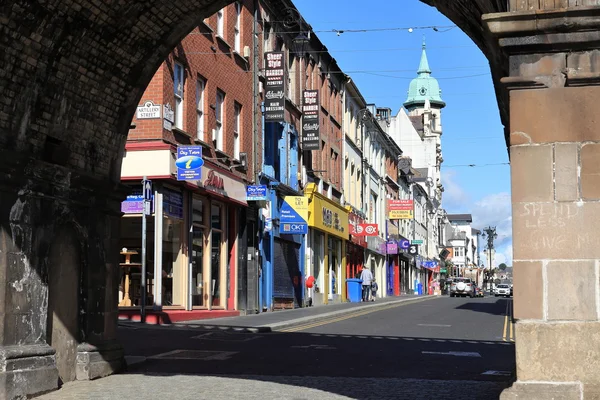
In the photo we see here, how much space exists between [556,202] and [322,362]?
24.3ft

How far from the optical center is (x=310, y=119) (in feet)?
122

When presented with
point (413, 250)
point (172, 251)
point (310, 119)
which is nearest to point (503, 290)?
point (413, 250)

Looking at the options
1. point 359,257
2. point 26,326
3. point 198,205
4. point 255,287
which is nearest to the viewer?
point 26,326

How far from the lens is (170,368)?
13414 mm

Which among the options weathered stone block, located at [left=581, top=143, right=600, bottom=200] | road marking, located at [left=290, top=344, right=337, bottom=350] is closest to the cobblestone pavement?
weathered stone block, located at [left=581, top=143, right=600, bottom=200]

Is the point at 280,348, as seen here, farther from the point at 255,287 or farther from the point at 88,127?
the point at 255,287

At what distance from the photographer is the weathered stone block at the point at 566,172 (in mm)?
7559

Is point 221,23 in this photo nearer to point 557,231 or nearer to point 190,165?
point 190,165

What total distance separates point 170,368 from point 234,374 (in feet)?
4.03

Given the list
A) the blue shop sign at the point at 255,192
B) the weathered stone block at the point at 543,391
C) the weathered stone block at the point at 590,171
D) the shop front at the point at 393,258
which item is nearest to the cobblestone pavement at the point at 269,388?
the weathered stone block at the point at 543,391

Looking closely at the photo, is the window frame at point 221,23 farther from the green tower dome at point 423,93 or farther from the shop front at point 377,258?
Answer: the green tower dome at point 423,93

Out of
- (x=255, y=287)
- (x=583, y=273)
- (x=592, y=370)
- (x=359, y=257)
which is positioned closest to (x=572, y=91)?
(x=583, y=273)

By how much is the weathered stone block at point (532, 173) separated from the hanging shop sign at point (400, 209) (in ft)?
183

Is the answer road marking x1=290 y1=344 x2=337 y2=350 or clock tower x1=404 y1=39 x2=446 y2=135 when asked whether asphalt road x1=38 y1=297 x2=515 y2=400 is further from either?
clock tower x1=404 y1=39 x2=446 y2=135
